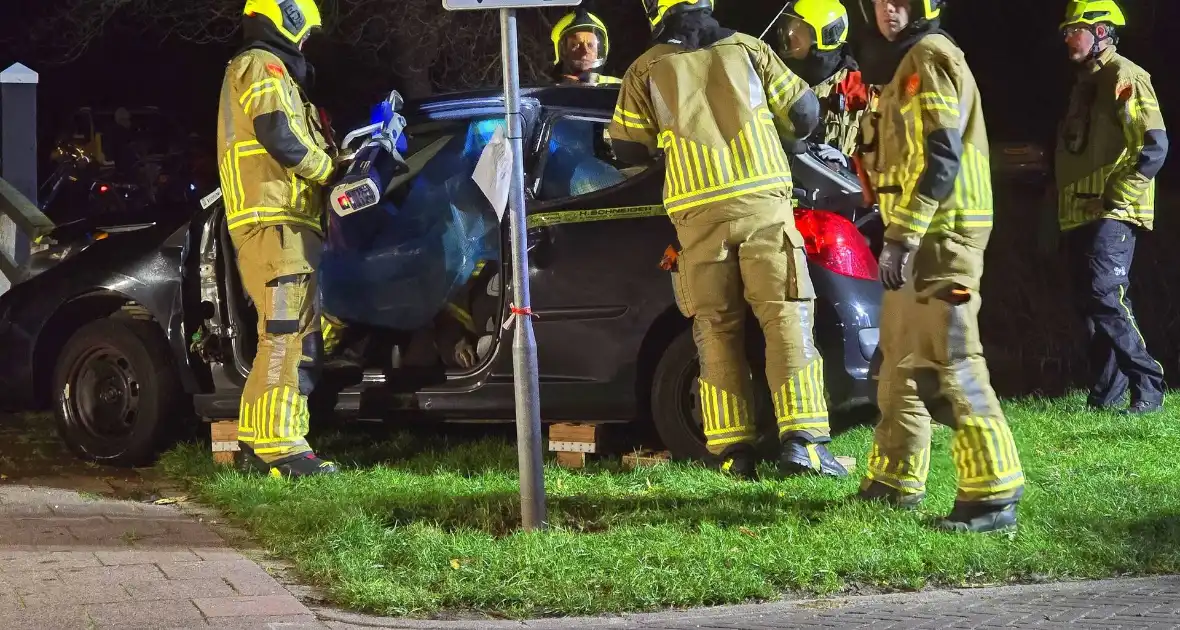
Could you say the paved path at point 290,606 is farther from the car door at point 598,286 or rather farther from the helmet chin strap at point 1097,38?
the helmet chin strap at point 1097,38

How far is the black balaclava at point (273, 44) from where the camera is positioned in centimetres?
654

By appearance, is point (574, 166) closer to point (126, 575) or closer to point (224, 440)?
point (224, 440)

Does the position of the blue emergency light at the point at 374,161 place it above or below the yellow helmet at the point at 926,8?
below

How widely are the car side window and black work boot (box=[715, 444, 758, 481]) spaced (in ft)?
4.45

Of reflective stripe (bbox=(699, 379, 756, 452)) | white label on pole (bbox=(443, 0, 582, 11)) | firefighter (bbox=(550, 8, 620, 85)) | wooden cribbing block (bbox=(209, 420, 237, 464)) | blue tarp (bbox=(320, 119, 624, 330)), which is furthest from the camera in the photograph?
firefighter (bbox=(550, 8, 620, 85))

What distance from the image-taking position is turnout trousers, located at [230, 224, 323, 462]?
6.54 meters

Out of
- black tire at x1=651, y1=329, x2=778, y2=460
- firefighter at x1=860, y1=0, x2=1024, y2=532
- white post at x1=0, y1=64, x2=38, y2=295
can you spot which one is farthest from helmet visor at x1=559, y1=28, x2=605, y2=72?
white post at x1=0, y1=64, x2=38, y2=295

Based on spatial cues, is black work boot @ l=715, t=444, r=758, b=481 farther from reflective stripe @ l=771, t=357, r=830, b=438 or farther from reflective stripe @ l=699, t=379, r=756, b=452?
reflective stripe @ l=771, t=357, r=830, b=438

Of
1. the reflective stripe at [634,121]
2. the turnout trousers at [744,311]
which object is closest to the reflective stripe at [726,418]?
the turnout trousers at [744,311]

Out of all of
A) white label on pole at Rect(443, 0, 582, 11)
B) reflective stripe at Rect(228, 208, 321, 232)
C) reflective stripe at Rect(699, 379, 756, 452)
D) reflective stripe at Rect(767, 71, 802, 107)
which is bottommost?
reflective stripe at Rect(699, 379, 756, 452)

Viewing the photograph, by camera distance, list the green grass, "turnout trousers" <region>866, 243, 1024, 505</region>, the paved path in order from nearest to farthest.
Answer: the paved path
the green grass
"turnout trousers" <region>866, 243, 1024, 505</region>

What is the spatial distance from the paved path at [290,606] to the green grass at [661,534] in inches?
4.1

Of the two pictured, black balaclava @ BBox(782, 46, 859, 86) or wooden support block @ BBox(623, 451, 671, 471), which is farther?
black balaclava @ BBox(782, 46, 859, 86)

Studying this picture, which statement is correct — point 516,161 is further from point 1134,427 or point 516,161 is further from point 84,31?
point 84,31
